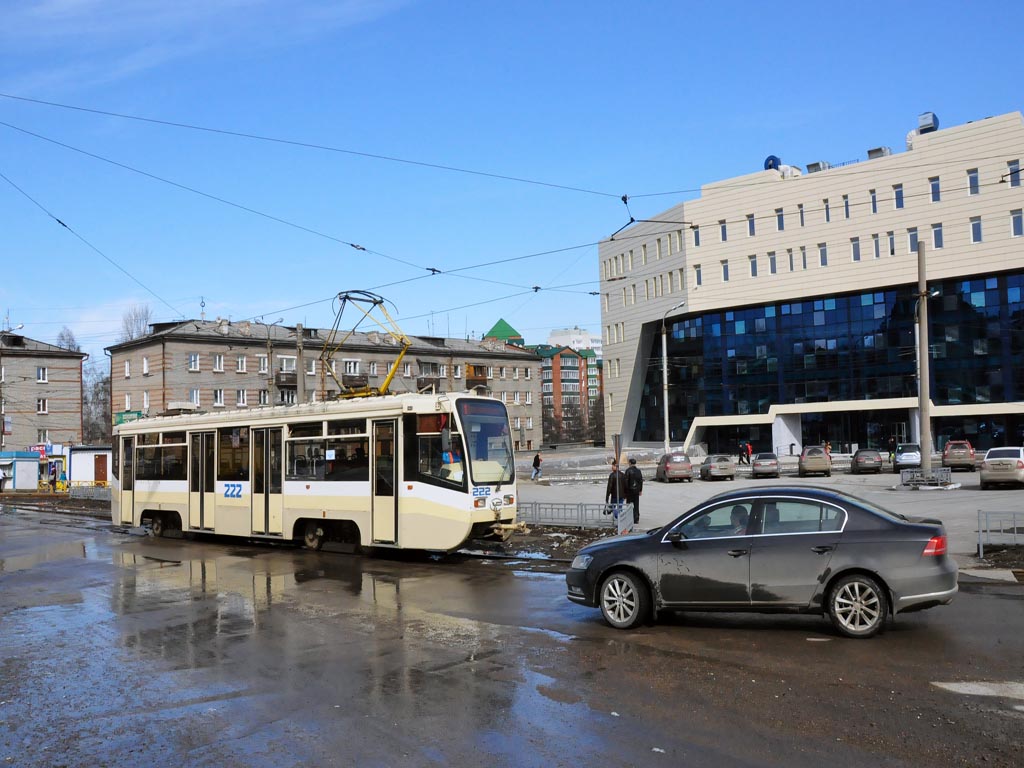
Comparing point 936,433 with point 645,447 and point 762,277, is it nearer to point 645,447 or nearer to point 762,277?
point 762,277

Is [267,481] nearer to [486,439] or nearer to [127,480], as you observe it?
[486,439]

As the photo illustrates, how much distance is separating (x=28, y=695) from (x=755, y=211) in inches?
2571

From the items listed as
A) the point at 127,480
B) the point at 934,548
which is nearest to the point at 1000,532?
the point at 934,548

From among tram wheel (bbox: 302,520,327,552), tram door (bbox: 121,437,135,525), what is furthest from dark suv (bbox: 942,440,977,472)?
tram door (bbox: 121,437,135,525)

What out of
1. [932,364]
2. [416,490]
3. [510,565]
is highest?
[932,364]

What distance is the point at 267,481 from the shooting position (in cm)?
1936

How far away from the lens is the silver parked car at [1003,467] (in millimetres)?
31438

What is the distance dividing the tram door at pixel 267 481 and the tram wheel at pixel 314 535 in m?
0.60

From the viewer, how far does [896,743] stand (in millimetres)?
5746

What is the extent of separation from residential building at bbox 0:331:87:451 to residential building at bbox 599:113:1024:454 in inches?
2099

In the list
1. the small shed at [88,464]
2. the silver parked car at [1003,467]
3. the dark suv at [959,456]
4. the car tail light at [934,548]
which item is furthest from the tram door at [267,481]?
the dark suv at [959,456]

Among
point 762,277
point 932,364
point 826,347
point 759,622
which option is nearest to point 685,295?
point 762,277

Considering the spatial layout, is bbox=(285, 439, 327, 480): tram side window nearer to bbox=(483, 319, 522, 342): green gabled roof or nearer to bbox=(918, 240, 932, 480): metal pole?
bbox=(918, 240, 932, 480): metal pole

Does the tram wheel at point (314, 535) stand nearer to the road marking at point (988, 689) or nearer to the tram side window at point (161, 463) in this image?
the tram side window at point (161, 463)
